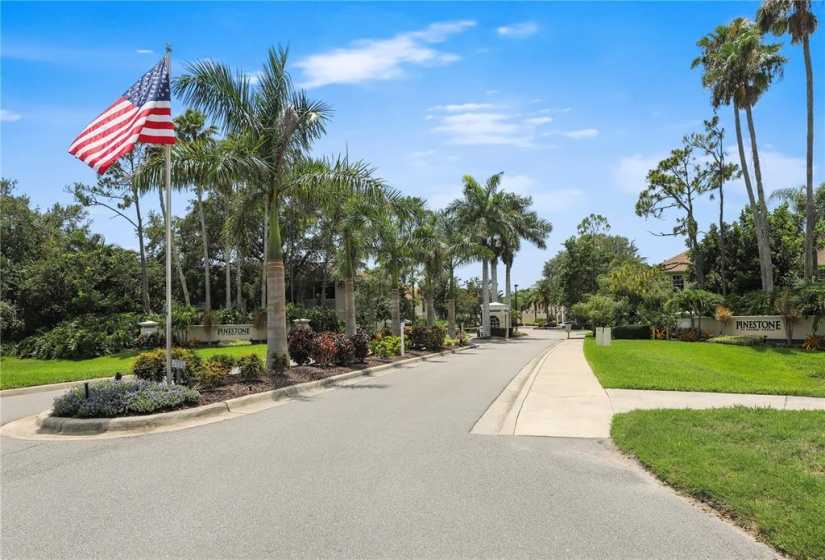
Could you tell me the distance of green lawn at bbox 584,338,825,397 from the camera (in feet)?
41.3

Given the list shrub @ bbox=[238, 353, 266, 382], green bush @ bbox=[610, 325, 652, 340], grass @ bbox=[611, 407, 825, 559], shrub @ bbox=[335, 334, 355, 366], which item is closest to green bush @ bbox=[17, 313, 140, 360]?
shrub @ bbox=[335, 334, 355, 366]

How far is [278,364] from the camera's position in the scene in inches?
547

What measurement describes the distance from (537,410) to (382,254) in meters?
17.3

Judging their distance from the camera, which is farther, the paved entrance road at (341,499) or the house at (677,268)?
the house at (677,268)

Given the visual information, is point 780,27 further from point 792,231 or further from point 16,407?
point 16,407

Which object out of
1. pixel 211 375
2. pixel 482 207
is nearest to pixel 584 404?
pixel 211 375

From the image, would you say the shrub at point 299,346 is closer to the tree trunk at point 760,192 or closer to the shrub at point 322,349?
the shrub at point 322,349

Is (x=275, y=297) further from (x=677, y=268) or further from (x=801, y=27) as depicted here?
(x=677, y=268)

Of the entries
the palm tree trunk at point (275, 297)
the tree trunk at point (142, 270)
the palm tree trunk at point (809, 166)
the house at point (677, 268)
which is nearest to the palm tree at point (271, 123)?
the palm tree trunk at point (275, 297)

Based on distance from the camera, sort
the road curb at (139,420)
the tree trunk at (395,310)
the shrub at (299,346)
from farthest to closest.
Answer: the tree trunk at (395,310)
the shrub at (299,346)
the road curb at (139,420)

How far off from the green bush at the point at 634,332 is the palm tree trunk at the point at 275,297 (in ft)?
87.6

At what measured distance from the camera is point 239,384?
1219 cm

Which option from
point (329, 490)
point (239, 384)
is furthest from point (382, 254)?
point (329, 490)

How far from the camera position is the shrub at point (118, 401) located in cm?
866
